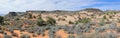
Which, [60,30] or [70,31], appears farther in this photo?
[60,30]

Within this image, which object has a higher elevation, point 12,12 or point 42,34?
point 42,34

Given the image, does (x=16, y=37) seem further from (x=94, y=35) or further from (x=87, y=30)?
(x=94, y=35)

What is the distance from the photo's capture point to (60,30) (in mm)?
31766

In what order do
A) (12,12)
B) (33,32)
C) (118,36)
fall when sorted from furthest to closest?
(12,12)
(33,32)
(118,36)

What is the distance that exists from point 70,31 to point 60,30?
243 cm

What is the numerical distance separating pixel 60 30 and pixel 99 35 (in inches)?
408

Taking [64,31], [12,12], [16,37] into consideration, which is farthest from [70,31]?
[12,12]

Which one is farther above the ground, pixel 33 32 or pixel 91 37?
pixel 91 37

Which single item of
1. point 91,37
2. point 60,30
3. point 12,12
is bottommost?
point 12,12

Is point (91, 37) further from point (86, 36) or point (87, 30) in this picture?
point (87, 30)

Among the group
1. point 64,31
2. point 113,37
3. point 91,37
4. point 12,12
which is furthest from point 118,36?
point 12,12

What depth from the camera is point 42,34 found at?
1174 inches

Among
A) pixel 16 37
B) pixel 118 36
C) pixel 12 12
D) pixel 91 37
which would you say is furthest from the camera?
pixel 12 12

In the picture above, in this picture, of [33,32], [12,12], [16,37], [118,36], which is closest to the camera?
[118,36]
